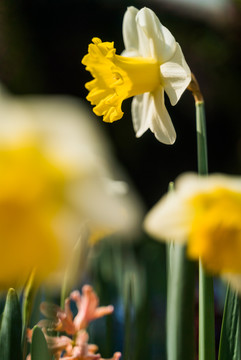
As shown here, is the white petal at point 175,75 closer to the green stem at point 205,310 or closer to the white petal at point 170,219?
the green stem at point 205,310

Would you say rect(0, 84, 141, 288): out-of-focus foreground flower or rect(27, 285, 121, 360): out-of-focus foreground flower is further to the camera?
rect(27, 285, 121, 360): out-of-focus foreground flower

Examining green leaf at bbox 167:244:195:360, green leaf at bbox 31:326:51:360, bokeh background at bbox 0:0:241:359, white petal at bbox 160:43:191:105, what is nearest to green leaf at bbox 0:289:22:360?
green leaf at bbox 31:326:51:360

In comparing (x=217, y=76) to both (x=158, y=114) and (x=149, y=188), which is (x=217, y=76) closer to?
(x=149, y=188)

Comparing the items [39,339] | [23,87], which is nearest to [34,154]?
[39,339]

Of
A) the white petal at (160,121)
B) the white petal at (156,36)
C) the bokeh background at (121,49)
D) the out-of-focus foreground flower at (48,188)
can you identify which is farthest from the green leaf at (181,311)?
the bokeh background at (121,49)

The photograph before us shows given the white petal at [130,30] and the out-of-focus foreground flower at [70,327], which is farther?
the white petal at [130,30]

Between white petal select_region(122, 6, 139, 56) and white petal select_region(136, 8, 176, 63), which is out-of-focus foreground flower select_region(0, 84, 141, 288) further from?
white petal select_region(122, 6, 139, 56)

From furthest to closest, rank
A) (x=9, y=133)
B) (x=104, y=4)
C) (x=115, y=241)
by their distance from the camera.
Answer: (x=104, y=4) → (x=115, y=241) → (x=9, y=133)
